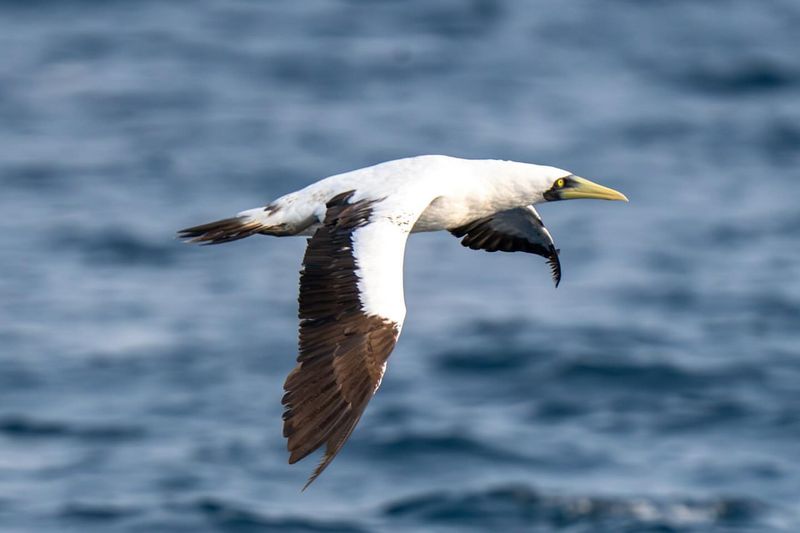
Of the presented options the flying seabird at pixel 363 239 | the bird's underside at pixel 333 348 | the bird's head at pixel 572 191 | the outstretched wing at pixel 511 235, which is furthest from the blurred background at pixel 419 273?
the bird's underside at pixel 333 348

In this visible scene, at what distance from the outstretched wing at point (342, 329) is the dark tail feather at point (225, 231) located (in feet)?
4.43

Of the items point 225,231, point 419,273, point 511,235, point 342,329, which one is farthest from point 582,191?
point 419,273

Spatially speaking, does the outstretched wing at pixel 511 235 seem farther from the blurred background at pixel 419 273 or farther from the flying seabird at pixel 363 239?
the blurred background at pixel 419 273

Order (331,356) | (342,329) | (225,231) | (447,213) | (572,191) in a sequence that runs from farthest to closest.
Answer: (572,191) → (225,231) → (447,213) → (342,329) → (331,356)

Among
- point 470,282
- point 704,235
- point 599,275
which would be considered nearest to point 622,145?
point 704,235

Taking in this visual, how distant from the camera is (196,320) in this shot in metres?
32.4

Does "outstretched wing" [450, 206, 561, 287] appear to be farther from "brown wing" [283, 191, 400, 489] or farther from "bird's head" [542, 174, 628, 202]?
"brown wing" [283, 191, 400, 489]

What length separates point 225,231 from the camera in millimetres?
13492

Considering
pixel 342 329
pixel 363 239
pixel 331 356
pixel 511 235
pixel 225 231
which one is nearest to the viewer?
pixel 331 356

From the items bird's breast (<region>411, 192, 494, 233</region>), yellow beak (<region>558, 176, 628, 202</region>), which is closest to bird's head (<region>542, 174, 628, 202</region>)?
yellow beak (<region>558, 176, 628, 202</region>)

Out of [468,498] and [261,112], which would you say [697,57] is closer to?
[261,112]

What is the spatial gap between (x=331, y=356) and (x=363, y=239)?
1043 millimetres

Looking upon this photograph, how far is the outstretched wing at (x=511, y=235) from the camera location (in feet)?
47.2

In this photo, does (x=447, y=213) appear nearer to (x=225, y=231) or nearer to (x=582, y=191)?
(x=582, y=191)
